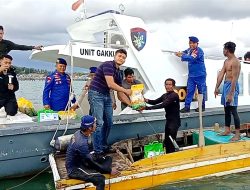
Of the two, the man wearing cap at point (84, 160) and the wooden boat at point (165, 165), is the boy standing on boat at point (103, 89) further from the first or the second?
the man wearing cap at point (84, 160)

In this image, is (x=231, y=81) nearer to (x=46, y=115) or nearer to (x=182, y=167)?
(x=182, y=167)

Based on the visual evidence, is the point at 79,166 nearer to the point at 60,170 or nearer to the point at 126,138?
the point at 60,170

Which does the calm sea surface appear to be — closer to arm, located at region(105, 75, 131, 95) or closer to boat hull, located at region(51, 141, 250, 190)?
boat hull, located at region(51, 141, 250, 190)

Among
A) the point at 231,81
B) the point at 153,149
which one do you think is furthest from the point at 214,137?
the point at 153,149

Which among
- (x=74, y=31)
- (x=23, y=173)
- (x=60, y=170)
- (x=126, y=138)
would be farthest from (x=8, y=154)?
(x=74, y=31)

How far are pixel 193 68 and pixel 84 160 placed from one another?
4.38 metres

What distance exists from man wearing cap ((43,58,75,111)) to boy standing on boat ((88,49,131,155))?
50.9 inches

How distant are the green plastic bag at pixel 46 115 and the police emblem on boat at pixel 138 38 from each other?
2.50 meters

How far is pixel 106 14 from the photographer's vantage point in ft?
29.7

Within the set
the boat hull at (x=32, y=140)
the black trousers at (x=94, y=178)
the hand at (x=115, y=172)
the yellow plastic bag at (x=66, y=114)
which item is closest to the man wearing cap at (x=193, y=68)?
the boat hull at (x=32, y=140)

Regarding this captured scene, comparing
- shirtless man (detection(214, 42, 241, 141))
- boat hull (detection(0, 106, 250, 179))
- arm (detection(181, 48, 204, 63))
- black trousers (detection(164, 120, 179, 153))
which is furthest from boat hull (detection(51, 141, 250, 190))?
Answer: arm (detection(181, 48, 204, 63))

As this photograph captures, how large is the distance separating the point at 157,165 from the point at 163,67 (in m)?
3.24

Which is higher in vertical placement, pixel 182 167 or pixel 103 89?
pixel 103 89

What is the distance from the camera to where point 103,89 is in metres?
7.01
